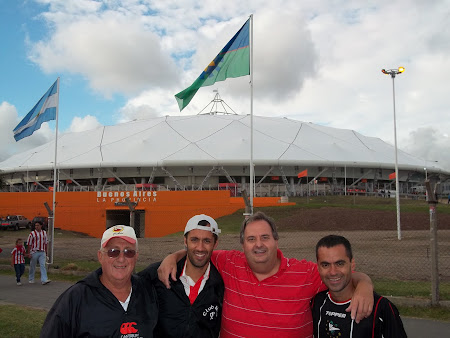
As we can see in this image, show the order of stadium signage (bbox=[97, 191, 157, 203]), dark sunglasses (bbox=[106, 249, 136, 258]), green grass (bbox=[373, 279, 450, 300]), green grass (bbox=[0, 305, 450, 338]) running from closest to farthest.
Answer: dark sunglasses (bbox=[106, 249, 136, 258]) → green grass (bbox=[0, 305, 450, 338]) → green grass (bbox=[373, 279, 450, 300]) → stadium signage (bbox=[97, 191, 157, 203])

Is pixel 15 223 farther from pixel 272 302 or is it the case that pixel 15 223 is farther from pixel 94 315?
pixel 272 302

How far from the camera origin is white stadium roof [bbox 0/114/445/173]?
42.6m

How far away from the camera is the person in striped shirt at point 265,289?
3057mm

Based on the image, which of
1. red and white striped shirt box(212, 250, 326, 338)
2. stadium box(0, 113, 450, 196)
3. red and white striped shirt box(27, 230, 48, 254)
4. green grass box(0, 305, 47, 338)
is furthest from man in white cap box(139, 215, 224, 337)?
stadium box(0, 113, 450, 196)

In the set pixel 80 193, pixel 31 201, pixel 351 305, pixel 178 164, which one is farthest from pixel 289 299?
pixel 178 164

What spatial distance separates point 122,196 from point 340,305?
94.6 feet

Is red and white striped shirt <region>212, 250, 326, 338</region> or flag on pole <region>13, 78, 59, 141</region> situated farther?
flag on pole <region>13, 78, 59, 141</region>

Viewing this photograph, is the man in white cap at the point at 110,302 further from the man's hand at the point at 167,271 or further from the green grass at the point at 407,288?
the green grass at the point at 407,288

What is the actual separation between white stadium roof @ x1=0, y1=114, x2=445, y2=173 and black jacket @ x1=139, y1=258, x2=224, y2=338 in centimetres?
3789

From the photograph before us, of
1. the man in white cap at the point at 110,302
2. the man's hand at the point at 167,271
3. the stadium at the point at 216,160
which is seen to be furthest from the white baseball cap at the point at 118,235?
the stadium at the point at 216,160

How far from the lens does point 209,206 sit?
30.4m

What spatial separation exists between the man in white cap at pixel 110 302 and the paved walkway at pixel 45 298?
4417 mm

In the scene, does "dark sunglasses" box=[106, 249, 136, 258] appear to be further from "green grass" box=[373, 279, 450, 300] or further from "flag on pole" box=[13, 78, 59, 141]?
"flag on pole" box=[13, 78, 59, 141]

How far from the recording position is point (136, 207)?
99.6 feet
